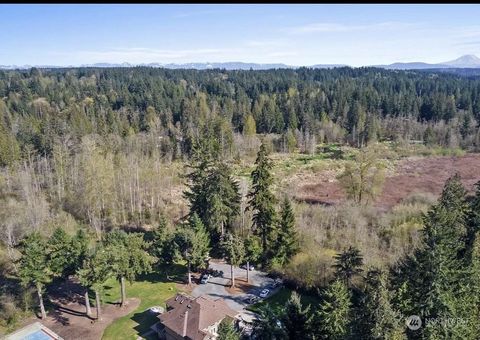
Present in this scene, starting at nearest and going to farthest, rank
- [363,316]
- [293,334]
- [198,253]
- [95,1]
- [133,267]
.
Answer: [95,1] → [363,316] → [293,334] → [133,267] → [198,253]

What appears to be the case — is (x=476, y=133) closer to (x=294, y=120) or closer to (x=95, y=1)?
(x=294, y=120)

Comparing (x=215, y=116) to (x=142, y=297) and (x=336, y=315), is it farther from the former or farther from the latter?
(x=336, y=315)

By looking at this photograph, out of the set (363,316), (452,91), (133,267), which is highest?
(452,91)

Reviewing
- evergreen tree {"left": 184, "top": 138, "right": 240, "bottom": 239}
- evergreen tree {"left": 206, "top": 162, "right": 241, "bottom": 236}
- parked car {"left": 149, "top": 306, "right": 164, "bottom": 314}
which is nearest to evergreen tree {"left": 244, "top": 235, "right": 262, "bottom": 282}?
evergreen tree {"left": 206, "top": 162, "right": 241, "bottom": 236}

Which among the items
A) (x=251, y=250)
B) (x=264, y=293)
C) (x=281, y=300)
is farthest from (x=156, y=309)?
(x=281, y=300)

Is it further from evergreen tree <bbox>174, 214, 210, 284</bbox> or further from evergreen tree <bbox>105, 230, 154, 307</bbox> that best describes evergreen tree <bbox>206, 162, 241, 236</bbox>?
evergreen tree <bbox>105, 230, 154, 307</bbox>

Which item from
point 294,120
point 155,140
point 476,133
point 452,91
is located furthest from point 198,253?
point 452,91
